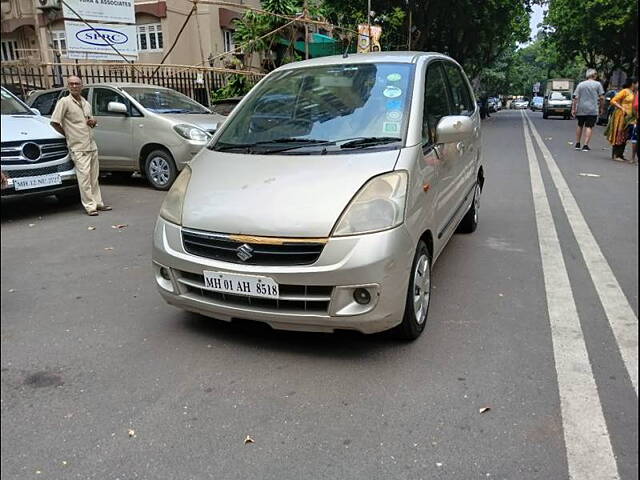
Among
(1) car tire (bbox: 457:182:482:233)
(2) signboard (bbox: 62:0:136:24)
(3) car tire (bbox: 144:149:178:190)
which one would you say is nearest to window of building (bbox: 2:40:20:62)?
(1) car tire (bbox: 457:182:482:233)

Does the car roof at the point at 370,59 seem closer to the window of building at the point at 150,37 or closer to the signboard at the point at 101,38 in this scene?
the signboard at the point at 101,38

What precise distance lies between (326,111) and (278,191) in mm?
1047

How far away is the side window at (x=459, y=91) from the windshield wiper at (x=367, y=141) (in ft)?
5.25

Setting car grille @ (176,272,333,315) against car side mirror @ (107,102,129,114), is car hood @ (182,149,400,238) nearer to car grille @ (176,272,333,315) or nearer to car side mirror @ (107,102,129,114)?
car grille @ (176,272,333,315)

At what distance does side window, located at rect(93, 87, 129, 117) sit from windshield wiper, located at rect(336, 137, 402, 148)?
6.42 meters

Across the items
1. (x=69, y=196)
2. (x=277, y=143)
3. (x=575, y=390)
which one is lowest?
(x=575, y=390)

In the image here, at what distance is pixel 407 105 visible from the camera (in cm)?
382

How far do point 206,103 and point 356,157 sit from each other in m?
12.6

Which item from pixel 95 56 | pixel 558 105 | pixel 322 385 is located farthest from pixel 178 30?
pixel 558 105

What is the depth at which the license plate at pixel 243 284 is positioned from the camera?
3.03 m

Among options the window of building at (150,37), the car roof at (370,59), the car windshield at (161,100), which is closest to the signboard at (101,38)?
the car windshield at (161,100)

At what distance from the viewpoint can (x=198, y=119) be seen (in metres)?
8.91

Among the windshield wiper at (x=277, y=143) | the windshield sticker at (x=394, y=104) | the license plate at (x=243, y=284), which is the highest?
the windshield sticker at (x=394, y=104)

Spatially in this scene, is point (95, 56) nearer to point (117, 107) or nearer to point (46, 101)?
point (46, 101)
